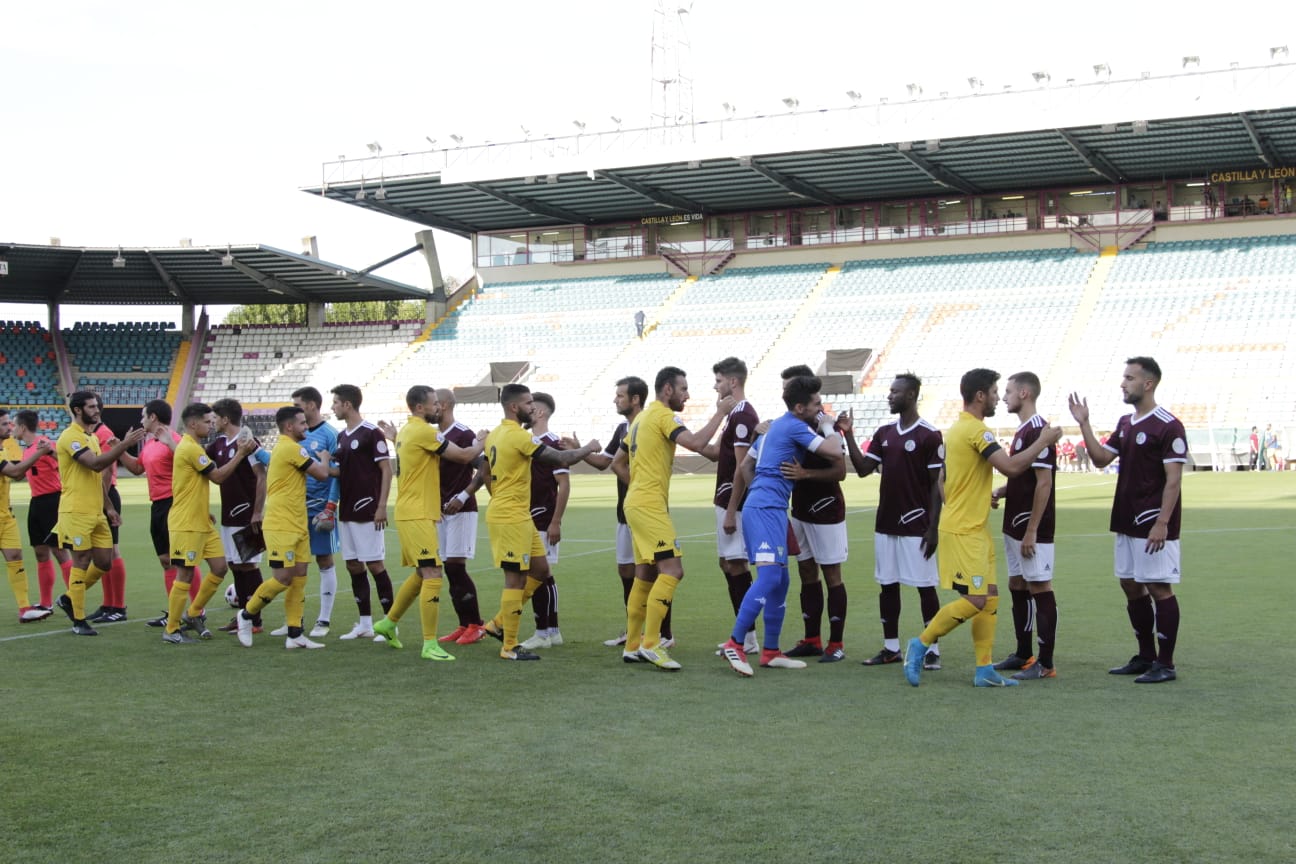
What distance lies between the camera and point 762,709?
23.4ft

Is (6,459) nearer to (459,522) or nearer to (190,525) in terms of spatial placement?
(190,525)

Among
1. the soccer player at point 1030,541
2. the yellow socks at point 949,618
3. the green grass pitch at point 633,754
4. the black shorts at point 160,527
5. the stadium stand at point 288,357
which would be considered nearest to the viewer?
the green grass pitch at point 633,754

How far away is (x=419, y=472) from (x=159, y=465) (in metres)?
3.36

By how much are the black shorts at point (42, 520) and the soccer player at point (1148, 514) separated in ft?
30.4

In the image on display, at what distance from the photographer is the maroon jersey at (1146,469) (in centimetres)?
787

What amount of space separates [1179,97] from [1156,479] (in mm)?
36021

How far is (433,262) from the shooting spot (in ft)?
185

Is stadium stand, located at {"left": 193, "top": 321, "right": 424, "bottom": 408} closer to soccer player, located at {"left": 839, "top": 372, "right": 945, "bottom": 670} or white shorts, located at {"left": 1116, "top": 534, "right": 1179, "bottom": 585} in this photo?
soccer player, located at {"left": 839, "top": 372, "right": 945, "bottom": 670}

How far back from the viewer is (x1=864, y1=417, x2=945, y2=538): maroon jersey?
338 inches

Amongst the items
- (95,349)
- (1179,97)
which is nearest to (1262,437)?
(1179,97)

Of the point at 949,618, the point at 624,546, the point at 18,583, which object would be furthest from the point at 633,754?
the point at 18,583

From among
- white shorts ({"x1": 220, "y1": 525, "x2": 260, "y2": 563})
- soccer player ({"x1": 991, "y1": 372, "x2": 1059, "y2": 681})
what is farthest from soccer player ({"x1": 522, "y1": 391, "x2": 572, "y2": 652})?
soccer player ({"x1": 991, "y1": 372, "x2": 1059, "y2": 681})

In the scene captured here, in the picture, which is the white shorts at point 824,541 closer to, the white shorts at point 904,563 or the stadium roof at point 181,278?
the white shorts at point 904,563

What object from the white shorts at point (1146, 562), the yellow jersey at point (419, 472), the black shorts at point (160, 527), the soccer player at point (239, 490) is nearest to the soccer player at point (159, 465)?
the black shorts at point (160, 527)
